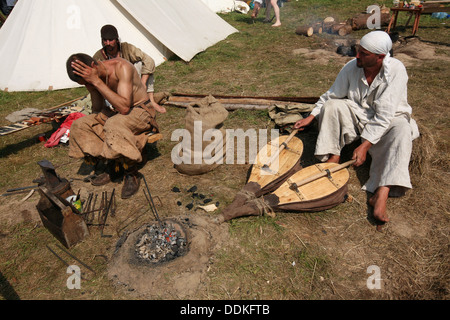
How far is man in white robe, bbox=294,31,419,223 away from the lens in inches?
126

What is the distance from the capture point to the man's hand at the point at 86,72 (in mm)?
3102

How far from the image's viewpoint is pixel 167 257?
274 centimetres

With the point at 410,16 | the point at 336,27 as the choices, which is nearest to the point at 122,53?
the point at 336,27

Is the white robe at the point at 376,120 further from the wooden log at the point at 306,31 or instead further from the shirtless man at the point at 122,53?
the wooden log at the point at 306,31

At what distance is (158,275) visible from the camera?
2.58 m

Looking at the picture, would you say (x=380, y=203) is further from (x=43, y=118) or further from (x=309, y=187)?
(x=43, y=118)

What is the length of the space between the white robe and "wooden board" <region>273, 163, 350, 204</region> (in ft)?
1.16

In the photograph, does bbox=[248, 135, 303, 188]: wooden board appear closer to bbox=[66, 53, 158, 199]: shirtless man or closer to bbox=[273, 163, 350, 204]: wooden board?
bbox=[273, 163, 350, 204]: wooden board

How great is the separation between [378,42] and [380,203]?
70.0 inches

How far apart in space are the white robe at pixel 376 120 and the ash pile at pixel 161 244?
2115mm

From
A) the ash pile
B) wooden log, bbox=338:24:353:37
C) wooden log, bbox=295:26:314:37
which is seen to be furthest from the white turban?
wooden log, bbox=338:24:353:37

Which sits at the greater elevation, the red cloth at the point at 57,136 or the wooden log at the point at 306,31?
the red cloth at the point at 57,136

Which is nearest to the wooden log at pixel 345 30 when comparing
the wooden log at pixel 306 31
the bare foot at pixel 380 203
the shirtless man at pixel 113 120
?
A: the wooden log at pixel 306 31
